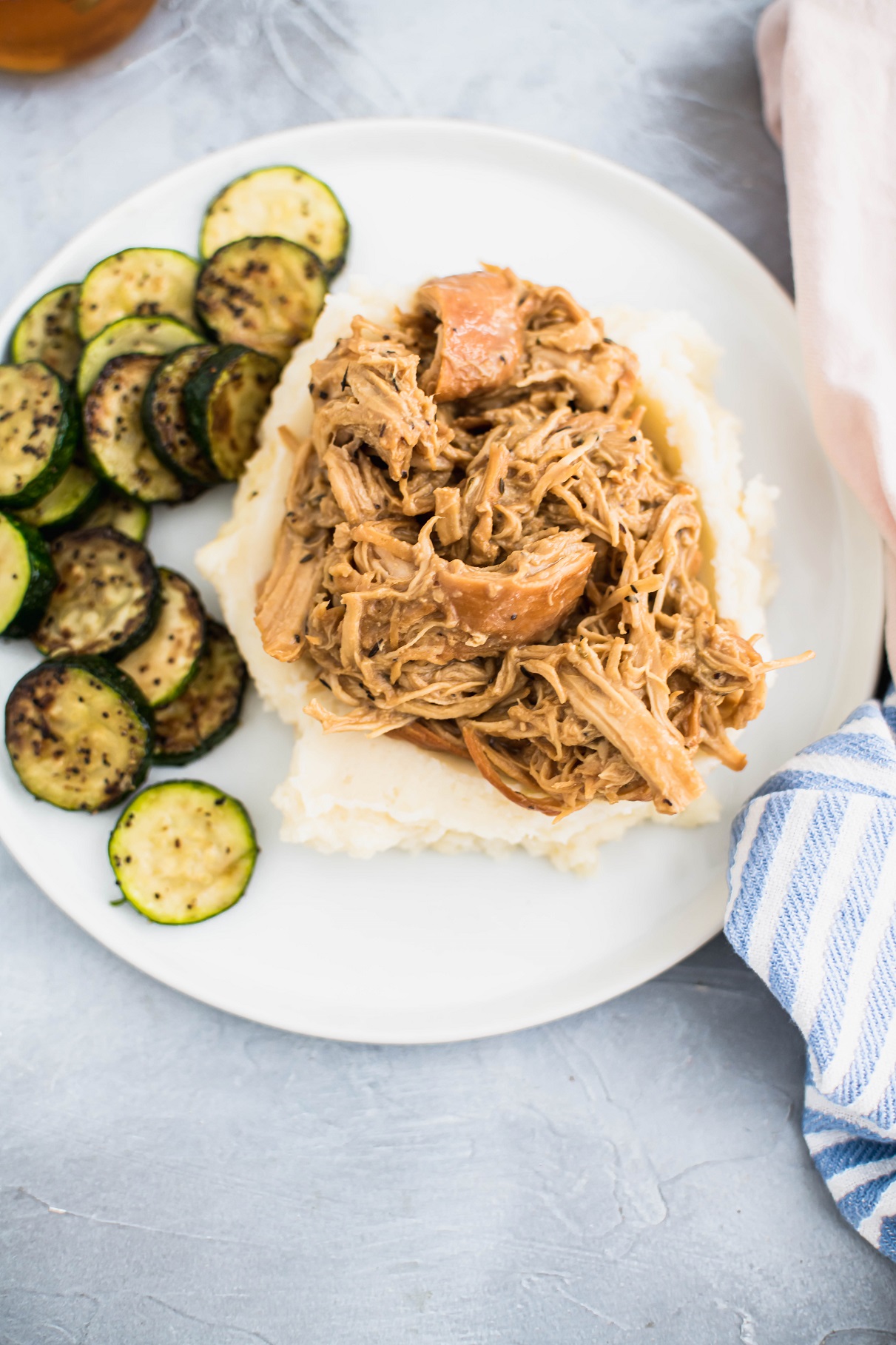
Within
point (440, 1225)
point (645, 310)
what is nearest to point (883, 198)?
point (645, 310)

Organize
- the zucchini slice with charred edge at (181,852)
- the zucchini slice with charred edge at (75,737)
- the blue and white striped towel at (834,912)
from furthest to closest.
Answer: the zucchini slice with charred edge at (181,852), the zucchini slice with charred edge at (75,737), the blue and white striped towel at (834,912)

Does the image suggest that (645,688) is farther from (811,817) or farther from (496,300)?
(496,300)

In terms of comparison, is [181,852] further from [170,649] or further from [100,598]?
[100,598]

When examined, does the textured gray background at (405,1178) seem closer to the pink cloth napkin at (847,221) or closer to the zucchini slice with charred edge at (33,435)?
the zucchini slice with charred edge at (33,435)

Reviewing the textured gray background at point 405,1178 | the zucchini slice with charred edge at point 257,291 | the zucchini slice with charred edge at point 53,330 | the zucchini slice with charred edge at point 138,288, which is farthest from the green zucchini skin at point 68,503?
the textured gray background at point 405,1178

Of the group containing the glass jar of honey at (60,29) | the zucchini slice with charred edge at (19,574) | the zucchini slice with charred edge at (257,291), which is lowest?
the zucchini slice with charred edge at (19,574)

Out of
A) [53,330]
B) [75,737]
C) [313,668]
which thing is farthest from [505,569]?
[53,330]

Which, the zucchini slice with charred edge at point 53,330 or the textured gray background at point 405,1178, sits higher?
the zucchini slice with charred edge at point 53,330
